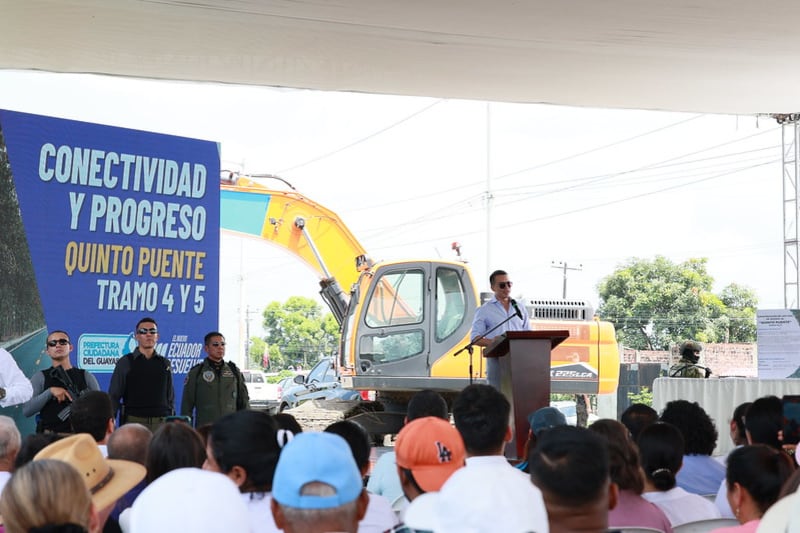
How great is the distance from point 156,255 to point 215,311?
83 cm

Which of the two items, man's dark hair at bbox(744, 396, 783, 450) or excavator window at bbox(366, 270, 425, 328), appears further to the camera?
excavator window at bbox(366, 270, 425, 328)

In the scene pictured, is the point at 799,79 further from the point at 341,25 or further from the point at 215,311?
the point at 215,311

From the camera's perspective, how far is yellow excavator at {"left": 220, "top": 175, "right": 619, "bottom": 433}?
1264 cm

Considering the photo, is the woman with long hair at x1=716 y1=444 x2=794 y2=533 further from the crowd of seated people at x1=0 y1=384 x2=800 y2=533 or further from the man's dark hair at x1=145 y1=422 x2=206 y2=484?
the man's dark hair at x1=145 y1=422 x2=206 y2=484

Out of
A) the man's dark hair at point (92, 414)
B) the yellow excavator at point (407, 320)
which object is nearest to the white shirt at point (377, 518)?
the man's dark hair at point (92, 414)

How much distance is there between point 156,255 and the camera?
29.1 ft

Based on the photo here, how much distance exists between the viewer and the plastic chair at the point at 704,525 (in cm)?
351

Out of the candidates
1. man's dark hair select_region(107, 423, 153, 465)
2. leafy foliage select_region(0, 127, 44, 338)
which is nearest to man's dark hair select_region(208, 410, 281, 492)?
man's dark hair select_region(107, 423, 153, 465)

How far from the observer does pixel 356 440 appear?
4145 millimetres

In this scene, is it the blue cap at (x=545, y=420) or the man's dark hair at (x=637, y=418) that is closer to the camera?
the blue cap at (x=545, y=420)

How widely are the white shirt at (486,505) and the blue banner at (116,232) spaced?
667 cm

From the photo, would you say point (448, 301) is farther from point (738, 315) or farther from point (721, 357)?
point (738, 315)

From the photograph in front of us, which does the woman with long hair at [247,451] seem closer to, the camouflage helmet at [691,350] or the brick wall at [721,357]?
the camouflage helmet at [691,350]

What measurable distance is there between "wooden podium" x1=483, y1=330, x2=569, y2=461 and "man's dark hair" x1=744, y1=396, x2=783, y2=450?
6.59 ft
